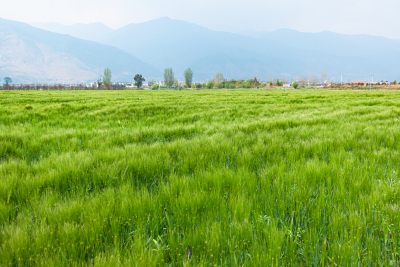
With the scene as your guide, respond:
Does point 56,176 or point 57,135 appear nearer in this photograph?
point 56,176

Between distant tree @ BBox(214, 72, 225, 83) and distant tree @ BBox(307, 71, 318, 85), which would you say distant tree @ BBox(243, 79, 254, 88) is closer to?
distant tree @ BBox(214, 72, 225, 83)

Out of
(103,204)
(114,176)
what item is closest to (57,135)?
(114,176)

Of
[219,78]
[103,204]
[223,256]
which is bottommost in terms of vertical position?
[223,256]

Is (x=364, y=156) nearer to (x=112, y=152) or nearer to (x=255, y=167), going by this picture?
(x=255, y=167)

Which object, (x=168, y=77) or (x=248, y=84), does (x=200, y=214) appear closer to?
(x=248, y=84)

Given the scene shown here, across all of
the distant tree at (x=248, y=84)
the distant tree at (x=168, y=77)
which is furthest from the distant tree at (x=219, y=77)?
the distant tree at (x=168, y=77)

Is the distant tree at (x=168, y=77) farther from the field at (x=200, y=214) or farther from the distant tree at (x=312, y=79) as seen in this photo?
the field at (x=200, y=214)

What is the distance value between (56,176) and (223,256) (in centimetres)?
220

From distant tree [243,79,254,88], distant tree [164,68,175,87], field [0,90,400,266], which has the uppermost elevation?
distant tree [164,68,175,87]

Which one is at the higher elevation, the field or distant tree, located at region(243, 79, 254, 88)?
distant tree, located at region(243, 79, 254, 88)

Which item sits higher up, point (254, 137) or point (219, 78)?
point (219, 78)

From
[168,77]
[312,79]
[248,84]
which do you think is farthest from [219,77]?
[312,79]

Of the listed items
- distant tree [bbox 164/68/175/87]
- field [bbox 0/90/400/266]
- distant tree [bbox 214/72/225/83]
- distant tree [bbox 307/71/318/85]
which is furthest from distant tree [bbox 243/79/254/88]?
field [bbox 0/90/400/266]

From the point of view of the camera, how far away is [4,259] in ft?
4.35
